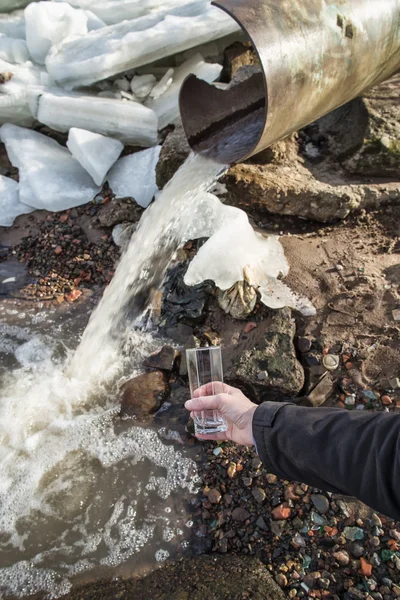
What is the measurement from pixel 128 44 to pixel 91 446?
3.53 m

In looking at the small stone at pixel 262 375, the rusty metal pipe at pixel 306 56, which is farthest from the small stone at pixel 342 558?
the rusty metal pipe at pixel 306 56

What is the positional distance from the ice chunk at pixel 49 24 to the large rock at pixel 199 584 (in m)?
4.73

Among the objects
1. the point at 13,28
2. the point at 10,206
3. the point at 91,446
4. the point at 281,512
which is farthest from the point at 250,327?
the point at 13,28

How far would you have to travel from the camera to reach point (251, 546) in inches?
86.3

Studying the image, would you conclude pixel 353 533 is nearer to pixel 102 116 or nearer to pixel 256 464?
pixel 256 464

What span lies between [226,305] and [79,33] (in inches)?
132

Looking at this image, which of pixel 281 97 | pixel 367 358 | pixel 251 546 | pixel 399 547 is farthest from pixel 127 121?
pixel 399 547

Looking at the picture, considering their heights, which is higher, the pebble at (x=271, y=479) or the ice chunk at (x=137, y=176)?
the ice chunk at (x=137, y=176)

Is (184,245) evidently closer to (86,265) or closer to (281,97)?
(86,265)

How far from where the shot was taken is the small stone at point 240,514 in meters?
2.30

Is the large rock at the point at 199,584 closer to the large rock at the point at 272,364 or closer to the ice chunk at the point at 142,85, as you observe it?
the large rock at the point at 272,364

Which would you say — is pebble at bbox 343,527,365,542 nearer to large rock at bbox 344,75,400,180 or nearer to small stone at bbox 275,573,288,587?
small stone at bbox 275,573,288,587

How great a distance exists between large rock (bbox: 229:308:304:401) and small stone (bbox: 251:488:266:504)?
56 cm

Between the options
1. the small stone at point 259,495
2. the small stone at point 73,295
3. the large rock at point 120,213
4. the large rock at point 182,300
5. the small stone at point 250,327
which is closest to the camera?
the small stone at point 259,495
